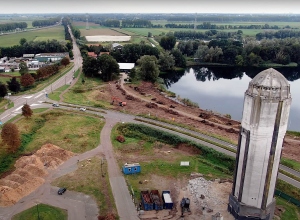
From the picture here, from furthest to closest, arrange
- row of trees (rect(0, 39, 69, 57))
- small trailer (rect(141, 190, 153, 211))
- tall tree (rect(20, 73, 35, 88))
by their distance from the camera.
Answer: row of trees (rect(0, 39, 69, 57)) < tall tree (rect(20, 73, 35, 88)) < small trailer (rect(141, 190, 153, 211))

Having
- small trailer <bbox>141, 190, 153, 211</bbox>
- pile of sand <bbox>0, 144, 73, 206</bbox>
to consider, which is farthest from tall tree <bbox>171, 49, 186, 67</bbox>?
small trailer <bbox>141, 190, 153, 211</bbox>

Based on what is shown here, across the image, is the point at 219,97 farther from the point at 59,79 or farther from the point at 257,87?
the point at 257,87

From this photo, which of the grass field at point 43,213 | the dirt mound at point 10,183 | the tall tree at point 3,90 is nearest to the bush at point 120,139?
the dirt mound at point 10,183

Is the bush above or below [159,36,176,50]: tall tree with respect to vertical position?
below

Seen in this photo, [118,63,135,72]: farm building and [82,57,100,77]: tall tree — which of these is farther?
[118,63,135,72]: farm building

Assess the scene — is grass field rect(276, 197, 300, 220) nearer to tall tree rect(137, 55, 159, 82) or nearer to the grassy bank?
the grassy bank

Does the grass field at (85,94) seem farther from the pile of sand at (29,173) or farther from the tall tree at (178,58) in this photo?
the tall tree at (178,58)
